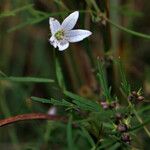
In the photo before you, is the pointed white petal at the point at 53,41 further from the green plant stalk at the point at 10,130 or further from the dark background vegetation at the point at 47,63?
the green plant stalk at the point at 10,130

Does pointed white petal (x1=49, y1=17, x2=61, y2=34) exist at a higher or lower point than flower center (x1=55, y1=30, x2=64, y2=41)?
higher

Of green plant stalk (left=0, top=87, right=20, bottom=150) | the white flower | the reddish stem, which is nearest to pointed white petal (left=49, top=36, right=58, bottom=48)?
the white flower

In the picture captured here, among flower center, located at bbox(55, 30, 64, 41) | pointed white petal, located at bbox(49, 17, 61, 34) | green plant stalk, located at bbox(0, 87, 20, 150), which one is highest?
pointed white petal, located at bbox(49, 17, 61, 34)

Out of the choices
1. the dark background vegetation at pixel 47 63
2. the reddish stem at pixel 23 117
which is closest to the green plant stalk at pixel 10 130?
the dark background vegetation at pixel 47 63

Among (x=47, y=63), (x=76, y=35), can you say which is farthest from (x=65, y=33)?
(x=47, y=63)

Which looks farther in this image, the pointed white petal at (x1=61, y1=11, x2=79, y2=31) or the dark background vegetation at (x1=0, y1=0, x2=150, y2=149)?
the dark background vegetation at (x1=0, y1=0, x2=150, y2=149)

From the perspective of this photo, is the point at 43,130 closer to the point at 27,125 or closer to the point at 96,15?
the point at 27,125

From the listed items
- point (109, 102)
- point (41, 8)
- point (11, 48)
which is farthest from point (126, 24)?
point (109, 102)

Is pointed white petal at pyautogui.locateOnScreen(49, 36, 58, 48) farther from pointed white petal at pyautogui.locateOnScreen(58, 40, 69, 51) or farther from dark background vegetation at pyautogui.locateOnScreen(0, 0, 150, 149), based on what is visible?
dark background vegetation at pyautogui.locateOnScreen(0, 0, 150, 149)
